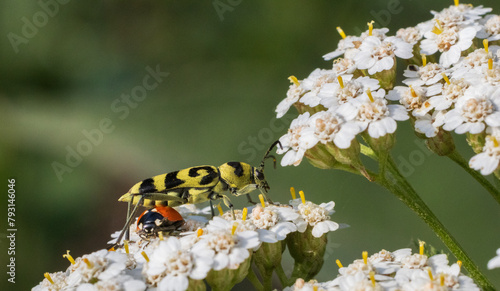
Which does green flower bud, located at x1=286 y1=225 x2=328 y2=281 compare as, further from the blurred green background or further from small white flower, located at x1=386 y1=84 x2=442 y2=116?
the blurred green background

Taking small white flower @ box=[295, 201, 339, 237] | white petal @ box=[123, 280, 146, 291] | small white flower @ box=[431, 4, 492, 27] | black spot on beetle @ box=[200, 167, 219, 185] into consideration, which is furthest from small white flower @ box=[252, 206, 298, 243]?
small white flower @ box=[431, 4, 492, 27]

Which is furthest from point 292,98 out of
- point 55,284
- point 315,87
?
point 55,284

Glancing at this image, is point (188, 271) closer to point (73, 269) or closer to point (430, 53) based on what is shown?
point (73, 269)

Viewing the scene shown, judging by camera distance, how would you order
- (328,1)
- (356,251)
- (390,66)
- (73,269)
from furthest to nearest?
(328,1), (356,251), (390,66), (73,269)

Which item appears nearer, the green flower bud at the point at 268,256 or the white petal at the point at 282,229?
the white petal at the point at 282,229

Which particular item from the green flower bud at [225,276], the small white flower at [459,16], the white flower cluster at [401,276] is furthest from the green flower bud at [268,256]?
the small white flower at [459,16]

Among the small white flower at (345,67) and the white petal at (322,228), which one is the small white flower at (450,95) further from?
the white petal at (322,228)

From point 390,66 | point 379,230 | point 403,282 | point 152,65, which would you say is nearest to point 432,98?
point 390,66

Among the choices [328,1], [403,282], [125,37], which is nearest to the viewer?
[403,282]

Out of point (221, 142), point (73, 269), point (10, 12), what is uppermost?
point (10, 12)
